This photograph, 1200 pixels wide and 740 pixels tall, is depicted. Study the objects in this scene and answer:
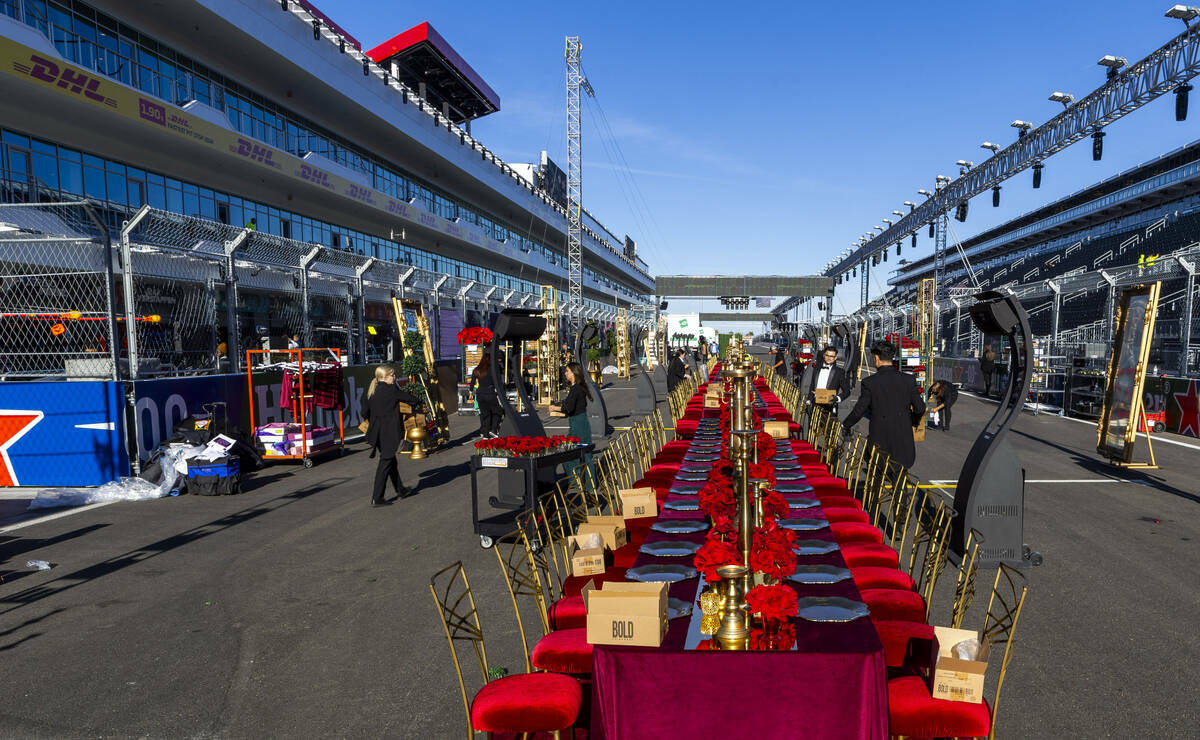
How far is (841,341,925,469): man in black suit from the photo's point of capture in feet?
24.5

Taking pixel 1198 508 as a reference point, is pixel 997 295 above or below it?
above

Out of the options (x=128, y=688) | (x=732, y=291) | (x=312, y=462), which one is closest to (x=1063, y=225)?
(x=732, y=291)

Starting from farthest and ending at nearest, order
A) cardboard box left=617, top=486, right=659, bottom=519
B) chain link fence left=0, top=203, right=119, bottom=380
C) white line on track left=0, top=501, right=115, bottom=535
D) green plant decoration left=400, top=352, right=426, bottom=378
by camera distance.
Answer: green plant decoration left=400, top=352, right=426, bottom=378 < chain link fence left=0, top=203, right=119, bottom=380 < white line on track left=0, top=501, right=115, bottom=535 < cardboard box left=617, top=486, right=659, bottom=519

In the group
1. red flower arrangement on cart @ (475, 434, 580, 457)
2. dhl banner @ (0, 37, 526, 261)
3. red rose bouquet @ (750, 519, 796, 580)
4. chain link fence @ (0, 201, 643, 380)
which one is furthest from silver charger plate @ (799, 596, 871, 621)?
dhl banner @ (0, 37, 526, 261)

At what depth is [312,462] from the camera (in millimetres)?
11805

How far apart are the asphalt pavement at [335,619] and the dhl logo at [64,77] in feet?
47.5

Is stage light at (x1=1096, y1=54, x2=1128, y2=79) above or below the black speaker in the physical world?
above

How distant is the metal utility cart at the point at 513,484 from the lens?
6.79 meters

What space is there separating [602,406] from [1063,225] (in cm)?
6739

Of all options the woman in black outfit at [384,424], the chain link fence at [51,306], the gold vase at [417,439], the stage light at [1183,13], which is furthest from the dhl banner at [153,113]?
the stage light at [1183,13]

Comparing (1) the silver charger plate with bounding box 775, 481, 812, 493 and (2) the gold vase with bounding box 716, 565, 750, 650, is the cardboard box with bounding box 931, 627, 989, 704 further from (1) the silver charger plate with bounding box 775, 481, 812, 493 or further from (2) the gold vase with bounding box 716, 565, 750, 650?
(1) the silver charger plate with bounding box 775, 481, 812, 493

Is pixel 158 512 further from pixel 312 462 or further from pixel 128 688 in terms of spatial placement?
pixel 128 688

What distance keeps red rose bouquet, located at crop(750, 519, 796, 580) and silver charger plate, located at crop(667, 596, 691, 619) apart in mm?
602

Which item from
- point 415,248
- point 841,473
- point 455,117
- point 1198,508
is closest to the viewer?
point 1198,508
